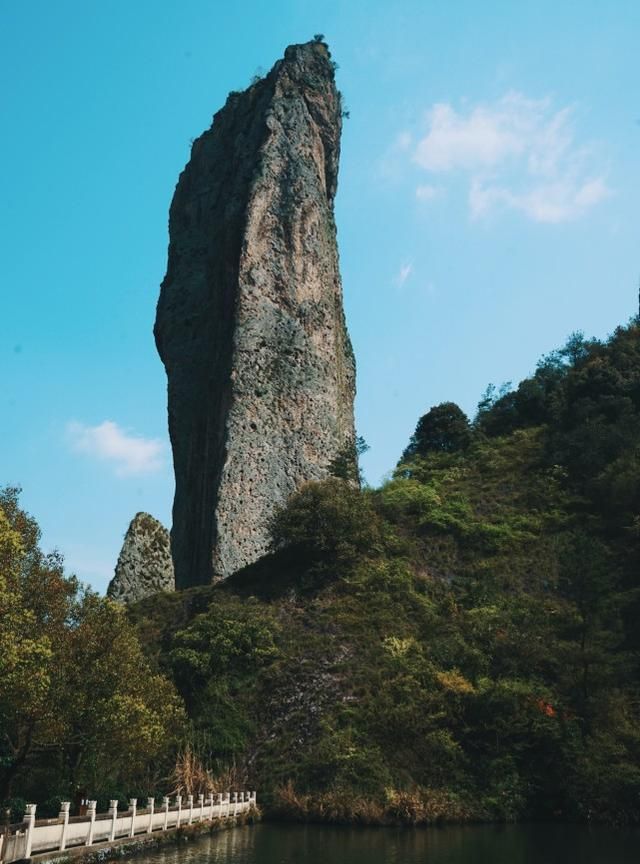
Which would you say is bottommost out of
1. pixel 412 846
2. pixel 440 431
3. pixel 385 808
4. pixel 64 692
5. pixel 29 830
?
pixel 412 846

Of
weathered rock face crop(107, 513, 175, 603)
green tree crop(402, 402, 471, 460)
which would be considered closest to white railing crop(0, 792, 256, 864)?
weathered rock face crop(107, 513, 175, 603)

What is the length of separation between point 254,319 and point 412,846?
38287 millimetres

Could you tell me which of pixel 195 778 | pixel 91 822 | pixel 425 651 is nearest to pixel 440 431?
pixel 425 651

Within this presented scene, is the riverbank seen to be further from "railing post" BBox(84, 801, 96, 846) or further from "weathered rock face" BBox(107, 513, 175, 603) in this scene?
"weathered rock face" BBox(107, 513, 175, 603)

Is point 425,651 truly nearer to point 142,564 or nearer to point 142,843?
point 142,843

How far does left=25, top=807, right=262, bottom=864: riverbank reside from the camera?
15.1 metres

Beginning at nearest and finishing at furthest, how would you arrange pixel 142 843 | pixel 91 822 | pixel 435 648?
pixel 91 822, pixel 142 843, pixel 435 648

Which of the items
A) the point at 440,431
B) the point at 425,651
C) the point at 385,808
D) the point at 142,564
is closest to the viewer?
the point at 385,808

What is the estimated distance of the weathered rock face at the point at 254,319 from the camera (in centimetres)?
5000

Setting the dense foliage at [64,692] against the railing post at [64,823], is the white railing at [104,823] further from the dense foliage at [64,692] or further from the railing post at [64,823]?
the dense foliage at [64,692]

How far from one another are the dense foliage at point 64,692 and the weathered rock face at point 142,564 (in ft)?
65.3

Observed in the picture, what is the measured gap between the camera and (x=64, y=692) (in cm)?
1984

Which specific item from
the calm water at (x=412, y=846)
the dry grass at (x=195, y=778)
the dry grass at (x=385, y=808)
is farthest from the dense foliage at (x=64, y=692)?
the dry grass at (x=385, y=808)

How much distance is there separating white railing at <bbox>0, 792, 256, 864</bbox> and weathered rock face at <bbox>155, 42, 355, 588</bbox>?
21.9m
